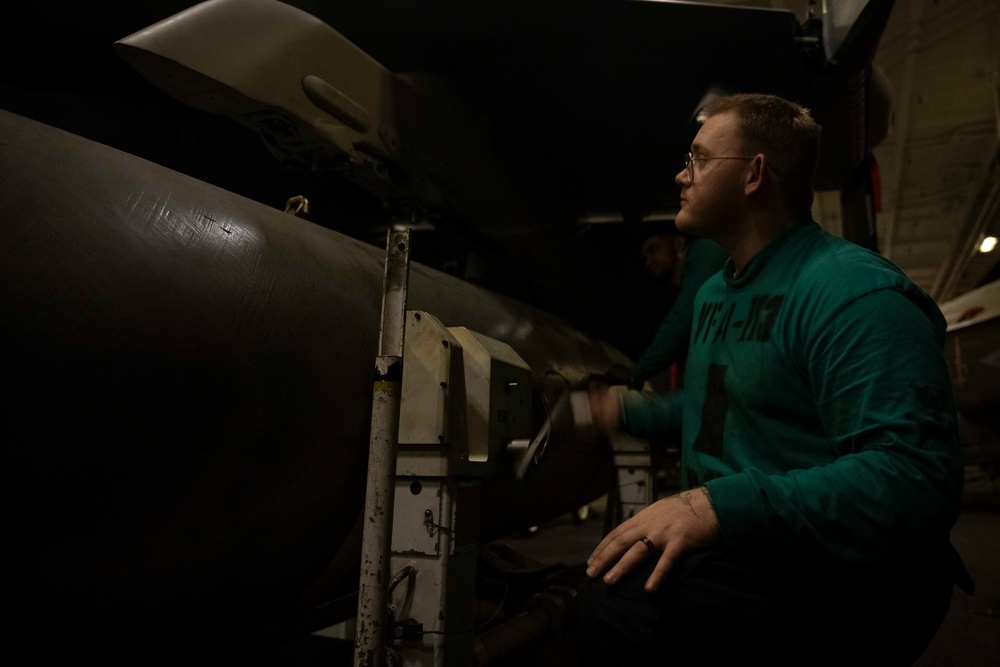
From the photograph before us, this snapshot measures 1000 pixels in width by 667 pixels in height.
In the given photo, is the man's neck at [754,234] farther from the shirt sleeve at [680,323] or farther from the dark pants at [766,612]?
the shirt sleeve at [680,323]

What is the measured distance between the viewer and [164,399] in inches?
31.9

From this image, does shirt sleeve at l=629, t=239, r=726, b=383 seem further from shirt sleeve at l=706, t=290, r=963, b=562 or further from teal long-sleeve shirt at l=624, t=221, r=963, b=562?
shirt sleeve at l=706, t=290, r=963, b=562

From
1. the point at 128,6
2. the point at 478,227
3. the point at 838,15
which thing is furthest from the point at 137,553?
the point at 838,15

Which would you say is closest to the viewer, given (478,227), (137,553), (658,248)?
(137,553)

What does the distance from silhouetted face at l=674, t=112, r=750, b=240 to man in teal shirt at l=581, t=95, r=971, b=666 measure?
16 cm

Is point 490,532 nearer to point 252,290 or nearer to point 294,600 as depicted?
point 294,600

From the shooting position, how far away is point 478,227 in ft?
7.57

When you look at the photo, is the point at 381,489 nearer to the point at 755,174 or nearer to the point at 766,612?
the point at 766,612

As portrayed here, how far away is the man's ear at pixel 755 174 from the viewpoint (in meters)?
0.95

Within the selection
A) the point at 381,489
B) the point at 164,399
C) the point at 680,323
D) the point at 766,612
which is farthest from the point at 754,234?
the point at 680,323

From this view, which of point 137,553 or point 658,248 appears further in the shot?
point 658,248

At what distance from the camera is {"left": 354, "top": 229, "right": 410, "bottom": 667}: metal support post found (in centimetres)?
83

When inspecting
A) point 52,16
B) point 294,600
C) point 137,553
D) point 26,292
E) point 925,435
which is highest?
point 52,16

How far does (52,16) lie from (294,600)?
1654 millimetres
